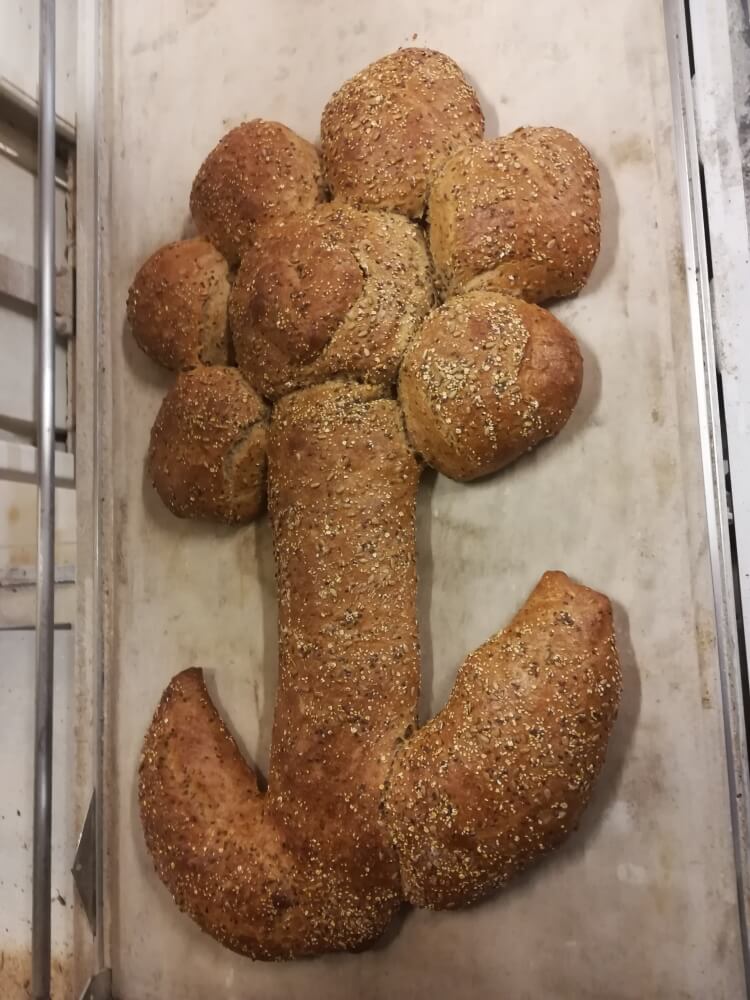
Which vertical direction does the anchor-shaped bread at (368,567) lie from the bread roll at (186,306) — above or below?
below

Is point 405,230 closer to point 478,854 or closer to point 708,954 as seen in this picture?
point 478,854

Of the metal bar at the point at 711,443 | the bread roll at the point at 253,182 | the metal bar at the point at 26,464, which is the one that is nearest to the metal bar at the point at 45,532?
the metal bar at the point at 26,464

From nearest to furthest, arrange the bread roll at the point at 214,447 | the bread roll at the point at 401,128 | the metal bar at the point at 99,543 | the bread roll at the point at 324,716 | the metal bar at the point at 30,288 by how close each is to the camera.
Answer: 1. the bread roll at the point at 324,716
2. the bread roll at the point at 401,128
3. the bread roll at the point at 214,447
4. the metal bar at the point at 99,543
5. the metal bar at the point at 30,288

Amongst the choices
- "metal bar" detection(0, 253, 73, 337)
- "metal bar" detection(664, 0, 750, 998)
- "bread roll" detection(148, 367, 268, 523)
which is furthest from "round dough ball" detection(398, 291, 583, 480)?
"metal bar" detection(0, 253, 73, 337)

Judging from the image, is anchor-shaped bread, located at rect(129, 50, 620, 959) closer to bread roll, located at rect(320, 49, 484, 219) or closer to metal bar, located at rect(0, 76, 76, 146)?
bread roll, located at rect(320, 49, 484, 219)

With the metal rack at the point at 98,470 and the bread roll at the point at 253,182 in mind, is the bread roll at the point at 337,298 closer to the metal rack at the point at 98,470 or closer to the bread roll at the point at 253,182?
the bread roll at the point at 253,182

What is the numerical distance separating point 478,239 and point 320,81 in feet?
2.21

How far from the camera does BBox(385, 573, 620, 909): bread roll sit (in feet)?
4.15

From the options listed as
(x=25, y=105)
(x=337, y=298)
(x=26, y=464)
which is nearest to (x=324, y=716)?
(x=337, y=298)

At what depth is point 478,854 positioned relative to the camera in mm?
1291

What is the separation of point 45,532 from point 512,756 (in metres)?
1.09

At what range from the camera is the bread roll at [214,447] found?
5.29ft

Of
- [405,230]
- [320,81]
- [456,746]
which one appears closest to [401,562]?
[456,746]

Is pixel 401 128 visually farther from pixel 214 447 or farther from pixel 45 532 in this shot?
pixel 45 532
